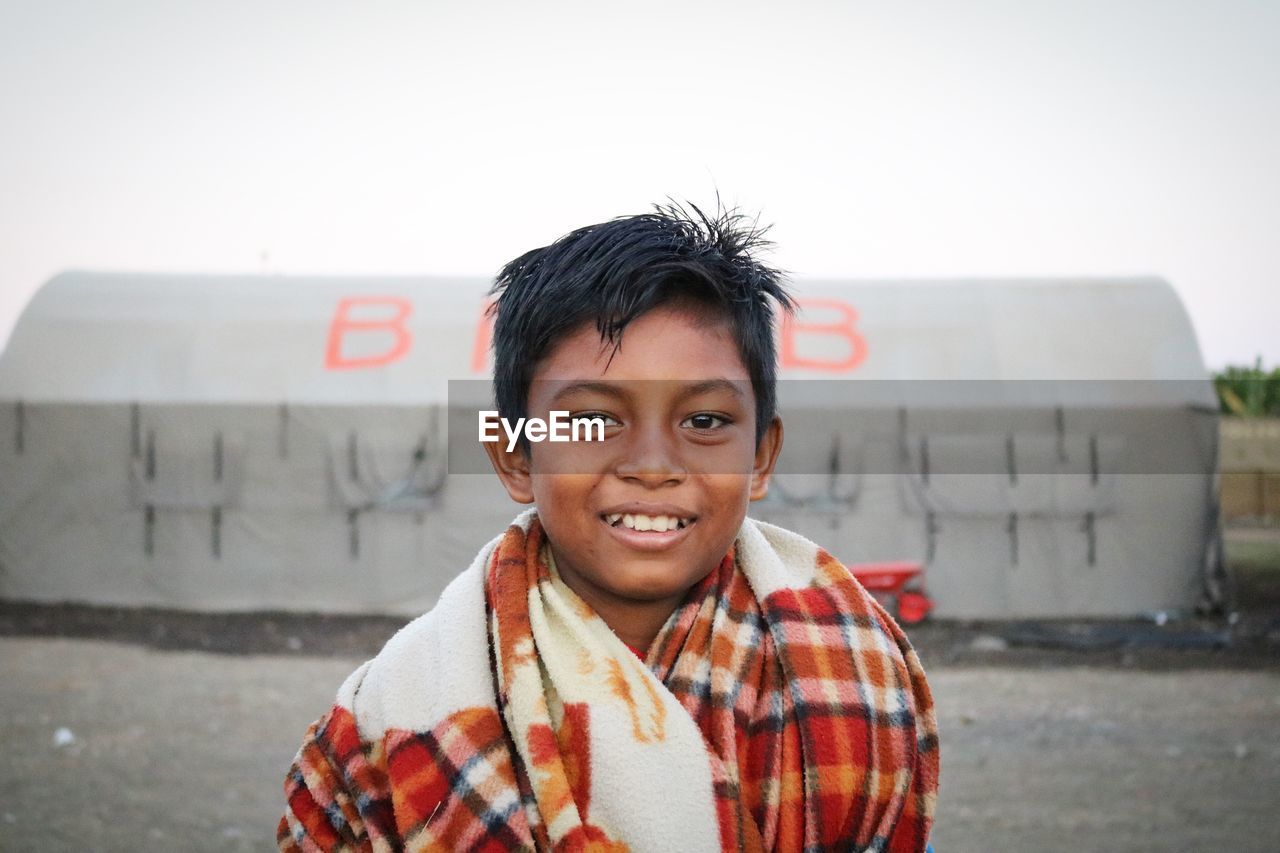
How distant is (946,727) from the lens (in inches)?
233

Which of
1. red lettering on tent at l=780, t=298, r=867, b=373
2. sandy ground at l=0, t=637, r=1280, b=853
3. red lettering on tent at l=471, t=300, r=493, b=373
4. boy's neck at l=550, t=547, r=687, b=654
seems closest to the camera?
boy's neck at l=550, t=547, r=687, b=654

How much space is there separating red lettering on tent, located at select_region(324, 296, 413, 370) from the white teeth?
9158 millimetres

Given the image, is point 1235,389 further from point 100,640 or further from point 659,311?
point 659,311

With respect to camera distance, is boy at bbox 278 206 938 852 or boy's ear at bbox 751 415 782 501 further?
boy's ear at bbox 751 415 782 501

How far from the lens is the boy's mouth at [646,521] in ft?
4.30

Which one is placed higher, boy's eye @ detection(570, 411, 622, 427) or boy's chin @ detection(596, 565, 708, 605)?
boy's eye @ detection(570, 411, 622, 427)

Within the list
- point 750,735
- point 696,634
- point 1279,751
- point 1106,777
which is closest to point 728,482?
point 696,634

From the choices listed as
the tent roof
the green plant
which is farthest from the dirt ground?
the green plant

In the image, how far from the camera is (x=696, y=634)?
1.38m

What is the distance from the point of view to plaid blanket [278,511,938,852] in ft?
4.01

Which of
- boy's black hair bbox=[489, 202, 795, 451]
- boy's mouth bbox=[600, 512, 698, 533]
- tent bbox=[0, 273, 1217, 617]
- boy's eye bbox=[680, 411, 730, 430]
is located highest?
boy's black hair bbox=[489, 202, 795, 451]

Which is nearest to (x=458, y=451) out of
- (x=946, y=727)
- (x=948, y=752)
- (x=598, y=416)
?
(x=946, y=727)

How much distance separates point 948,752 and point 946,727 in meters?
0.62

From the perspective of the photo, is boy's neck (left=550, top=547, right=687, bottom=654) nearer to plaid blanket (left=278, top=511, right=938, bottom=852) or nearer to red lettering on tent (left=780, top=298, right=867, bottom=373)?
plaid blanket (left=278, top=511, right=938, bottom=852)
